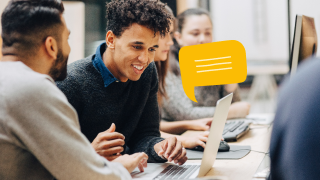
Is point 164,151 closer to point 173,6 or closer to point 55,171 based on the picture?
point 55,171

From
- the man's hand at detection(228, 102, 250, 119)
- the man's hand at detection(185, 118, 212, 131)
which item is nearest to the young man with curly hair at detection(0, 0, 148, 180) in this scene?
the man's hand at detection(185, 118, 212, 131)

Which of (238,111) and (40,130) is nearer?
(40,130)

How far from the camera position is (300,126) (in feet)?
1.50

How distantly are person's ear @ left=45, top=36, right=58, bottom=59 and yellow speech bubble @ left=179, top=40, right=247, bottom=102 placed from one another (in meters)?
0.61

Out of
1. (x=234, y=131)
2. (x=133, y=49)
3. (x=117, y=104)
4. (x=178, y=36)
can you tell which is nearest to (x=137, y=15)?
(x=133, y=49)

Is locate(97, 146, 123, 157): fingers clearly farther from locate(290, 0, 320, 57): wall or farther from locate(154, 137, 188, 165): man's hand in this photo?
locate(290, 0, 320, 57): wall

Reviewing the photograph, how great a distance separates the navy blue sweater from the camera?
455 millimetres

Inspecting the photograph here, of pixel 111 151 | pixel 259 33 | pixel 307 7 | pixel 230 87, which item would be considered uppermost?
pixel 307 7

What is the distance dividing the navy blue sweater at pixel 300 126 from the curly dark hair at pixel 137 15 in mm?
759

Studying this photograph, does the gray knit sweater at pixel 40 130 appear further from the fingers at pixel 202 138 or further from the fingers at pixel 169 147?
the fingers at pixel 202 138

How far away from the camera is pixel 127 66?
47.0 inches

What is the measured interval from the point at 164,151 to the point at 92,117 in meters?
0.33

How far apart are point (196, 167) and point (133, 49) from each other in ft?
1.65

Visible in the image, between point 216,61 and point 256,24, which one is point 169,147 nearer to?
point 216,61
